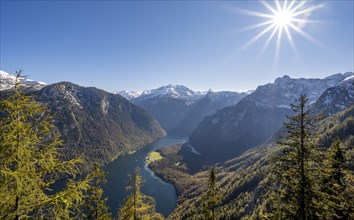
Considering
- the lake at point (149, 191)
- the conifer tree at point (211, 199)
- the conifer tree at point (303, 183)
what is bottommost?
the lake at point (149, 191)

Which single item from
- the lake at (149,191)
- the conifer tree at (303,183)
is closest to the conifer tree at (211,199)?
the conifer tree at (303,183)

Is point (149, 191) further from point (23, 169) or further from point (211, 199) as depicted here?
point (23, 169)

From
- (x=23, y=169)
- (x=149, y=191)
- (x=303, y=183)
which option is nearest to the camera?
(x=23, y=169)

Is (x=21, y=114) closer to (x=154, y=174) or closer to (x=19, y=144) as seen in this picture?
(x=19, y=144)

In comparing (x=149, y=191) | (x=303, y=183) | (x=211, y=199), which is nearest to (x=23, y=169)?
(x=303, y=183)

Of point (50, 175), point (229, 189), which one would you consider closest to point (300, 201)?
point (50, 175)

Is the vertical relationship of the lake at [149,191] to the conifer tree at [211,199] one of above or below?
below

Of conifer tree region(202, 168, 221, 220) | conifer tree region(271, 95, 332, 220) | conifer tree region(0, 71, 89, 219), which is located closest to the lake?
conifer tree region(202, 168, 221, 220)

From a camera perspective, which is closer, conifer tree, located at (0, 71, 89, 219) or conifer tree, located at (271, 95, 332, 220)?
conifer tree, located at (0, 71, 89, 219)

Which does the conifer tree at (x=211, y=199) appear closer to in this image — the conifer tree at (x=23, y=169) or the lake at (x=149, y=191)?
the conifer tree at (x=23, y=169)

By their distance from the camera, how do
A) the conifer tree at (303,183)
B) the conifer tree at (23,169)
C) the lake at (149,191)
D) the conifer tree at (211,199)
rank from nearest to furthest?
the conifer tree at (23,169)
the conifer tree at (303,183)
the conifer tree at (211,199)
the lake at (149,191)

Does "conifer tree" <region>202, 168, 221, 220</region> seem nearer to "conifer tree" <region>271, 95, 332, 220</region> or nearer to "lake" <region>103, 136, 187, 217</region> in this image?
"conifer tree" <region>271, 95, 332, 220</region>
